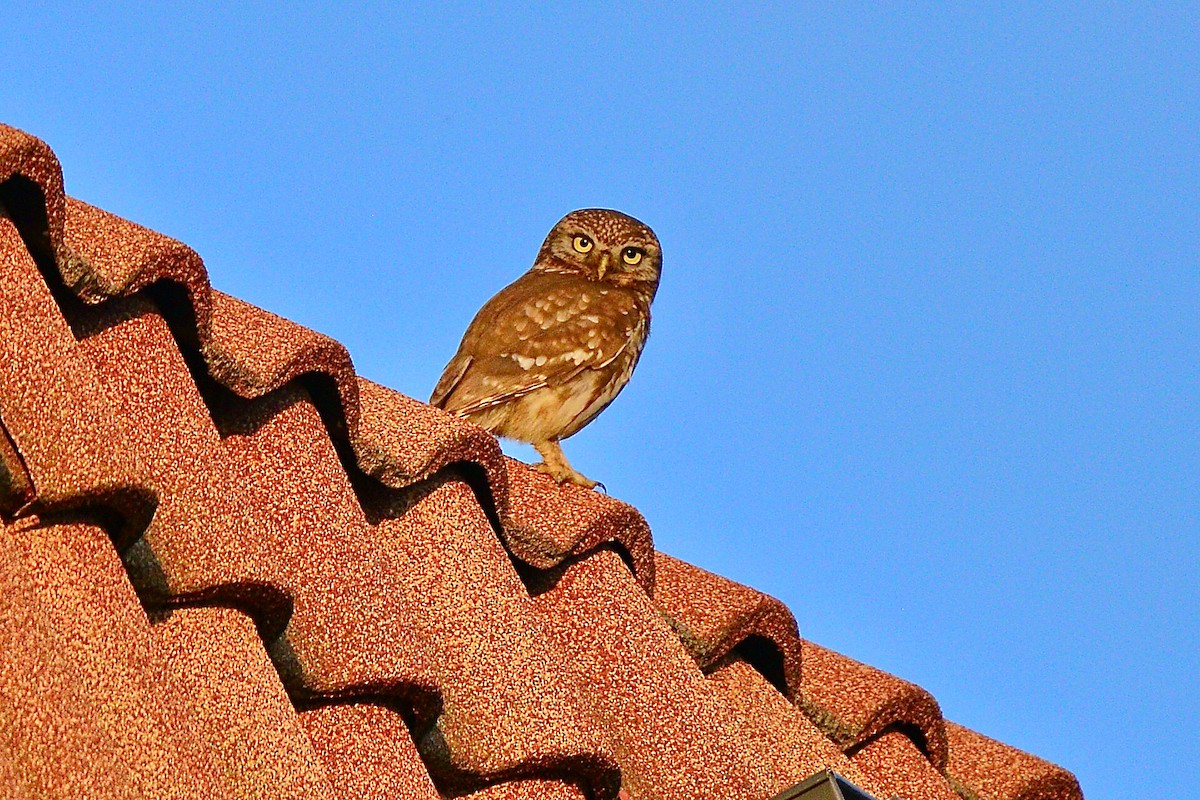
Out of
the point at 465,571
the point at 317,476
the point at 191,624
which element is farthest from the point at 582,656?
the point at 191,624

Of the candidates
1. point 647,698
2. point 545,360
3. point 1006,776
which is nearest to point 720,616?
point 647,698

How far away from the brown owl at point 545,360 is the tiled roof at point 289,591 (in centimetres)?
201

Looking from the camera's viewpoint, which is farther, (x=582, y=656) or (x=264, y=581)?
(x=582, y=656)

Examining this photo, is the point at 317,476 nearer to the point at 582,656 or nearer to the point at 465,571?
the point at 465,571

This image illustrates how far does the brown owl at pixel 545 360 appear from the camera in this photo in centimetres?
570

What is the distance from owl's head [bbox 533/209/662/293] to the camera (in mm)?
7098

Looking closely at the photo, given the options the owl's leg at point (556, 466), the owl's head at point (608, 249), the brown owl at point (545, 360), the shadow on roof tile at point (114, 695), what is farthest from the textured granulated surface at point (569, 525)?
the owl's head at point (608, 249)

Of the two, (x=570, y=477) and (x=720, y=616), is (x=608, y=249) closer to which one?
(x=570, y=477)

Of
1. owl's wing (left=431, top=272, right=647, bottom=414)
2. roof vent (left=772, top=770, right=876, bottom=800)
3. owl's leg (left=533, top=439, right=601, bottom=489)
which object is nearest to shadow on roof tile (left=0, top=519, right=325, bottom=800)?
roof vent (left=772, top=770, right=876, bottom=800)

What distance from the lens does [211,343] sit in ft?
8.21

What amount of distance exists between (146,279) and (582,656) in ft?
3.35

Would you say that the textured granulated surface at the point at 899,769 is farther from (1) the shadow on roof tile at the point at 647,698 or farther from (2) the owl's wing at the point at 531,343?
(2) the owl's wing at the point at 531,343

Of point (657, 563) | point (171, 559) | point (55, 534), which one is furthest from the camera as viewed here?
point (657, 563)

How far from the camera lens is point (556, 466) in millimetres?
5402
